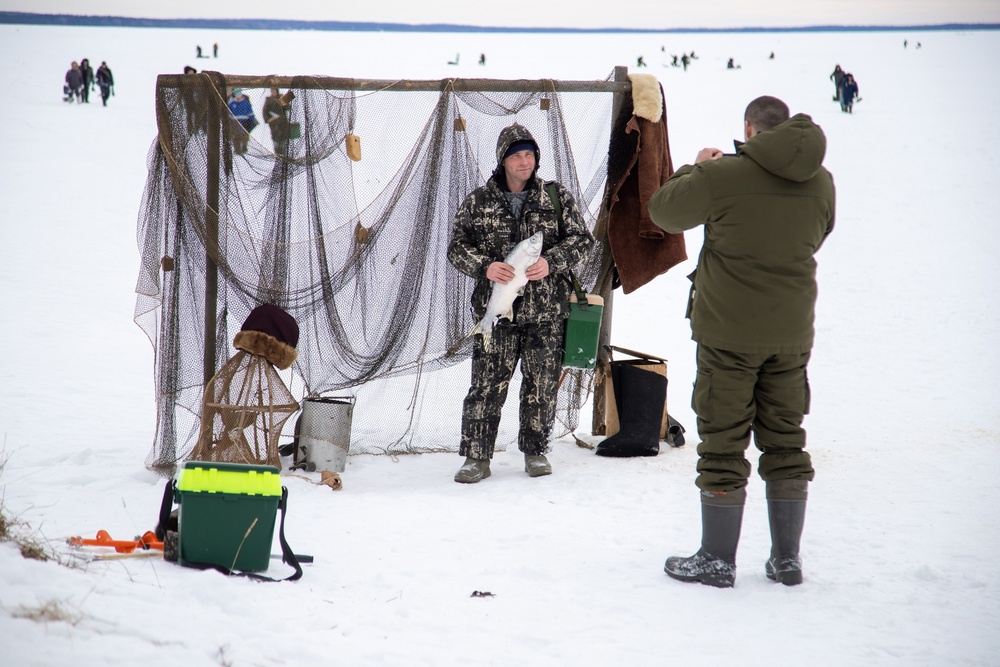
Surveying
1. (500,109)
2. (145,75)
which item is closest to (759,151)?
(500,109)

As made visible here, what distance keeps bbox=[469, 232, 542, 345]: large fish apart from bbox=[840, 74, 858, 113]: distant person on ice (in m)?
26.5

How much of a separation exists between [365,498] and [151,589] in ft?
6.29

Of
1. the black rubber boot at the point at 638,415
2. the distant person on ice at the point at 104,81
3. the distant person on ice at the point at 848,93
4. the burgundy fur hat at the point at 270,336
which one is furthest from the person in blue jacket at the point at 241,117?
the distant person on ice at the point at 848,93

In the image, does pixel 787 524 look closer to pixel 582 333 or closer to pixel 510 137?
pixel 582 333

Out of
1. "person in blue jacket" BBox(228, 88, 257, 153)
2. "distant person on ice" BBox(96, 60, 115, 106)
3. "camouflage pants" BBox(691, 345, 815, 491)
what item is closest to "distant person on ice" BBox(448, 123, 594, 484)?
"person in blue jacket" BBox(228, 88, 257, 153)

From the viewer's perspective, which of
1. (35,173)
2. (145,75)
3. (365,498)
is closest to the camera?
(365,498)

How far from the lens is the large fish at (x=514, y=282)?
5.27 meters

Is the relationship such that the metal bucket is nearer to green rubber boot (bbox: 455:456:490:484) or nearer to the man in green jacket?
green rubber boot (bbox: 455:456:490:484)

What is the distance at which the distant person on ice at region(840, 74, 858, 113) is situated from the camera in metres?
28.5

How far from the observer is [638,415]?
6012 mm

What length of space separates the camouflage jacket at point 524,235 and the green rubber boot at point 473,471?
925 millimetres

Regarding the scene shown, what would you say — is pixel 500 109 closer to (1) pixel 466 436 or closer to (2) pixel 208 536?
(1) pixel 466 436

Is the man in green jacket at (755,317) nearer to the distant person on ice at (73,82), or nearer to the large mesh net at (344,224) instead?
the large mesh net at (344,224)

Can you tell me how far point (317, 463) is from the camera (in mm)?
5602
